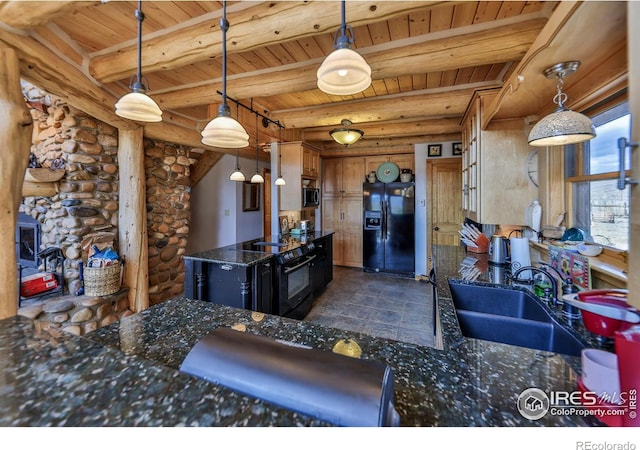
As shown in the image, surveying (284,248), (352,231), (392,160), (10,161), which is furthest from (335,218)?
(10,161)

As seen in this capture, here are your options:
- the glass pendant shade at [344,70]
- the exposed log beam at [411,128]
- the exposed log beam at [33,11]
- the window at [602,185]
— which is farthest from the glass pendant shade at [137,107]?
the exposed log beam at [411,128]

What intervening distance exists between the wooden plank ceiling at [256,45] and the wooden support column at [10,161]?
0.72 feet

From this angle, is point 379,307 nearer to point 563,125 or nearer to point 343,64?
point 563,125

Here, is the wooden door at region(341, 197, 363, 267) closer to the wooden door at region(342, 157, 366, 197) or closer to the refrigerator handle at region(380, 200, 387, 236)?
the wooden door at region(342, 157, 366, 197)

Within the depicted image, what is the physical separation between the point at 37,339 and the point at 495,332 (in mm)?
2061

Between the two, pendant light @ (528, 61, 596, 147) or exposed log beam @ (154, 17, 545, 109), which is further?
exposed log beam @ (154, 17, 545, 109)

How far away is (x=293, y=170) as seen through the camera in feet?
14.0

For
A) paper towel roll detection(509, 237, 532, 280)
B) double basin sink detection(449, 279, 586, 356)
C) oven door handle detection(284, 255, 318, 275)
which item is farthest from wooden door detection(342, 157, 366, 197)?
double basin sink detection(449, 279, 586, 356)

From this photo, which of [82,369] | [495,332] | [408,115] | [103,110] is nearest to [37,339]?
[82,369]

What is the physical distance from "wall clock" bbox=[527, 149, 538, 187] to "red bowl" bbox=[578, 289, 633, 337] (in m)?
1.52

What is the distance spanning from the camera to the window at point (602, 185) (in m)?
1.49

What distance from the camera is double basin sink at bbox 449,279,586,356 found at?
51.2 inches

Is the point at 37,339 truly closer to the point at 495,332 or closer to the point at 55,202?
the point at 495,332

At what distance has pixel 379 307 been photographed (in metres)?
→ 3.63
